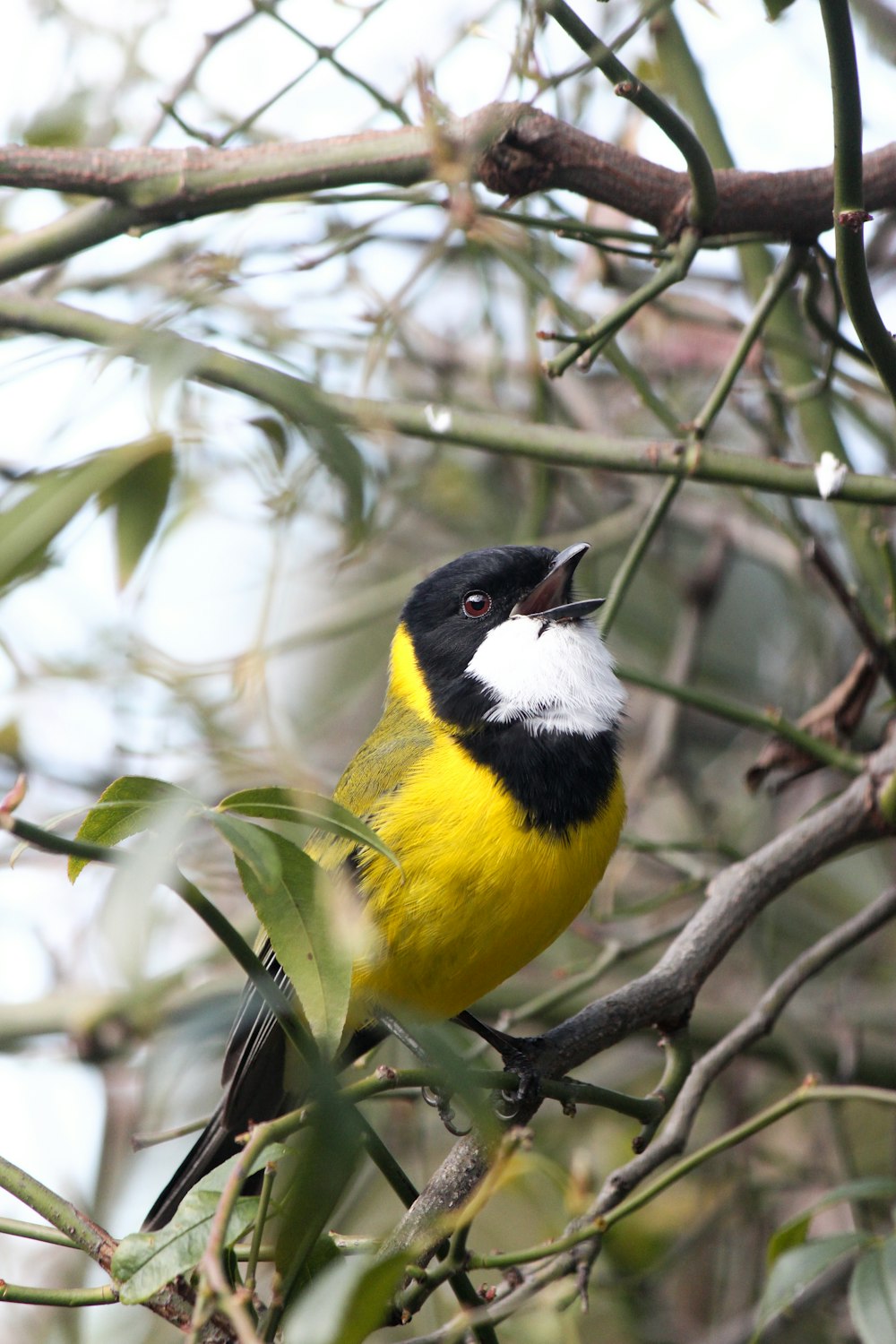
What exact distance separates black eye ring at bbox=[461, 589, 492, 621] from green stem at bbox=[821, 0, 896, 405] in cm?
103

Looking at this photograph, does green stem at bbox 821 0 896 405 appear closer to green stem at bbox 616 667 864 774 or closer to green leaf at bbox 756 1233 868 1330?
green stem at bbox 616 667 864 774

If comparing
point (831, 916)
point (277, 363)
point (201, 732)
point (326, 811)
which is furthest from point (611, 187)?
point (831, 916)

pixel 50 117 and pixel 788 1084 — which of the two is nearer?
pixel 50 117

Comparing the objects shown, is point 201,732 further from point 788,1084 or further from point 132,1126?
point 788,1084

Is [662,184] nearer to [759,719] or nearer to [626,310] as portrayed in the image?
[626,310]

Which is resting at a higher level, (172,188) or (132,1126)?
(172,188)

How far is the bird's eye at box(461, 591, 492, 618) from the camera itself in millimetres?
2678

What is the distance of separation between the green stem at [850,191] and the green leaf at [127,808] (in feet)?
3.31

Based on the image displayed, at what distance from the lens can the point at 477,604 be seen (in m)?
2.68

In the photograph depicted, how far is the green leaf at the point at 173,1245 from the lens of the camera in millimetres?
1247

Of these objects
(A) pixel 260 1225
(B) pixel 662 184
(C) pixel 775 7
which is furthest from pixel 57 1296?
(C) pixel 775 7

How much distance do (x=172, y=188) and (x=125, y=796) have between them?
134cm

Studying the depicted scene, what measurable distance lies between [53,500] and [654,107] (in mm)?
919

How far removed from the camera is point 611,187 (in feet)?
6.85
